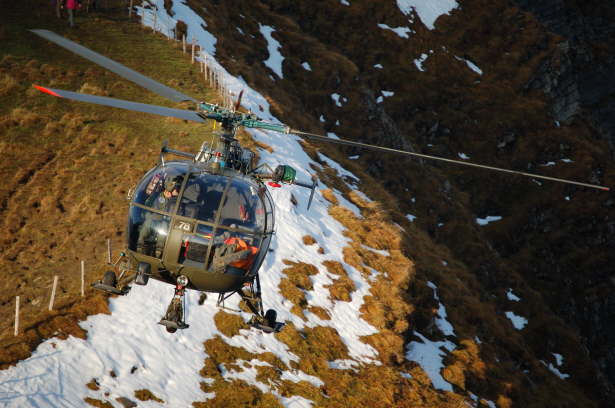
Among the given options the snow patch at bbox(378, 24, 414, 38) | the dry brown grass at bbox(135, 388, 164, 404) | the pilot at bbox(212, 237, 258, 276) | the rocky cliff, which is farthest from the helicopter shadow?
the snow patch at bbox(378, 24, 414, 38)

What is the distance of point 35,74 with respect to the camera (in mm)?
28453

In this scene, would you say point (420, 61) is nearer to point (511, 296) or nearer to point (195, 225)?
point (511, 296)

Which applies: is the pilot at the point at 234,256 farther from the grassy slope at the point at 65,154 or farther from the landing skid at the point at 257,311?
the grassy slope at the point at 65,154

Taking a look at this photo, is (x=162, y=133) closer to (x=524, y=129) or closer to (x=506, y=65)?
(x=524, y=129)

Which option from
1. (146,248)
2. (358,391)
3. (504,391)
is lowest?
(504,391)

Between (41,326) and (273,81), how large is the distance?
3481 centimetres

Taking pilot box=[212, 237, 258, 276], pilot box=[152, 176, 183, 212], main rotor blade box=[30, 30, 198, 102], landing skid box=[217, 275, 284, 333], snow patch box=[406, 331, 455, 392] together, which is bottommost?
snow patch box=[406, 331, 455, 392]

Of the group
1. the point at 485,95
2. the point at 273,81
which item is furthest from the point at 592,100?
the point at 273,81

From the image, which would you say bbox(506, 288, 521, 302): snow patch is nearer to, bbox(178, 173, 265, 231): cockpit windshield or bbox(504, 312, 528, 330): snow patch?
bbox(504, 312, 528, 330): snow patch

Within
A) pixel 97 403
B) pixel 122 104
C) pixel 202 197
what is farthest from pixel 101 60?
pixel 97 403

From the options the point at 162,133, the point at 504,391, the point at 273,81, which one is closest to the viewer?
the point at 504,391

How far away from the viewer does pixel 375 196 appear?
3741cm

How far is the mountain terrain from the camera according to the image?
19.3 meters

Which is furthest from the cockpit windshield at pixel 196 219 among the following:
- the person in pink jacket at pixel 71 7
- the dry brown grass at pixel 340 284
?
the person in pink jacket at pixel 71 7
